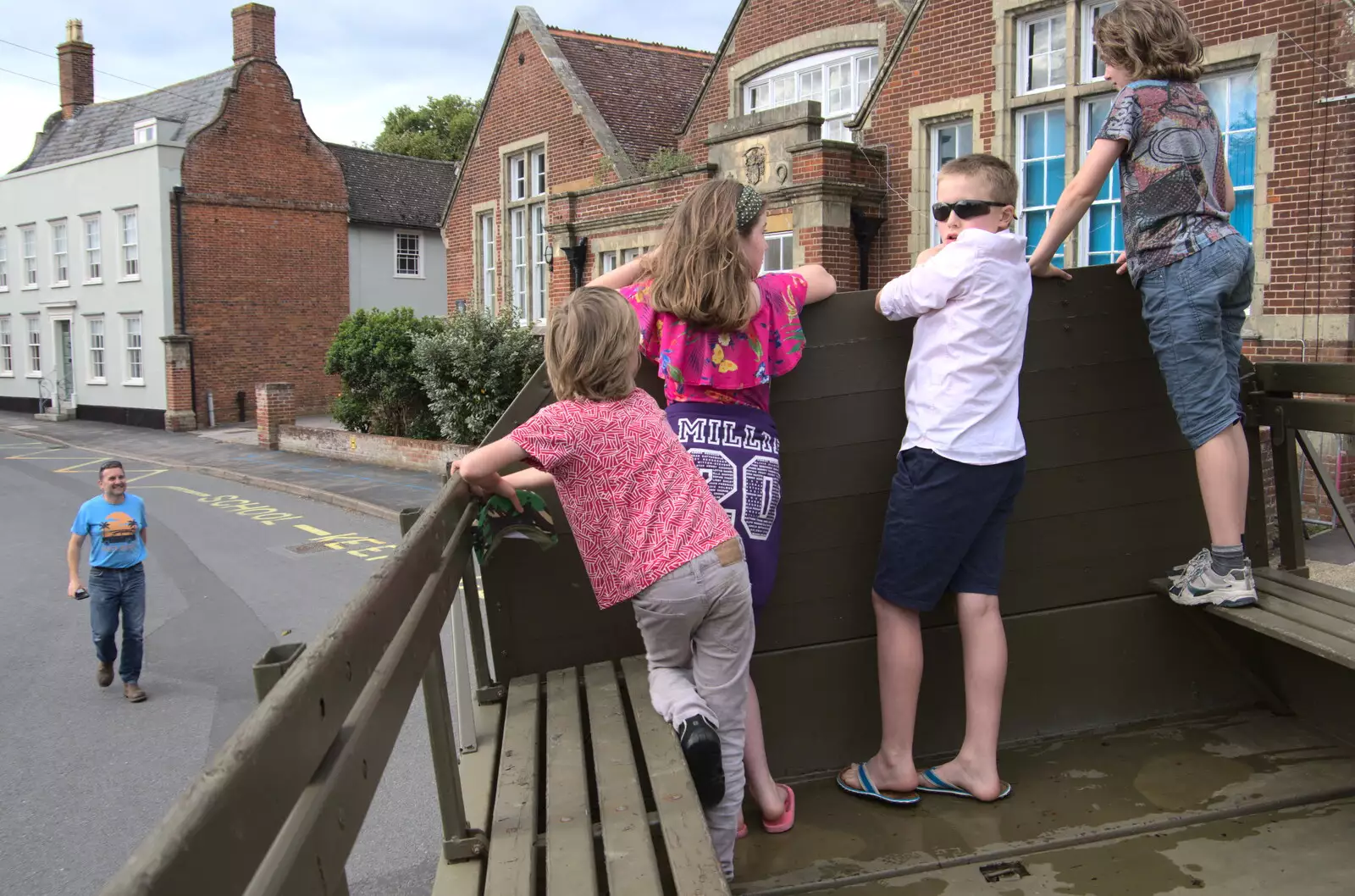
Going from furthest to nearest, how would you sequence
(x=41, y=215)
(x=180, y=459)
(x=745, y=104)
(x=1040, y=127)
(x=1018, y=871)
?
(x=41, y=215), (x=180, y=459), (x=745, y=104), (x=1040, y=127), (x=1018, y=871)

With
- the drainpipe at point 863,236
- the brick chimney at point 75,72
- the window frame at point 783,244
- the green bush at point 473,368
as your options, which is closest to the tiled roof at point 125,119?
the brick chimney at point 75,72

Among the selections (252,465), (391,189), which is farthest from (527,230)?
(391,189)

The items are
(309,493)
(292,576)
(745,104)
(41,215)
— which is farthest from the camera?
(41,215)

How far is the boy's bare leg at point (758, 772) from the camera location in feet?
9.77

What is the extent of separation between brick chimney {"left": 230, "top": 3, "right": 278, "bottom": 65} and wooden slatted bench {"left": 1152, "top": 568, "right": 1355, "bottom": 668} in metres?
31.9

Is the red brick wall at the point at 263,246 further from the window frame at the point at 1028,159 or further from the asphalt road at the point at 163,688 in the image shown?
the window frame at the point at 1028,159

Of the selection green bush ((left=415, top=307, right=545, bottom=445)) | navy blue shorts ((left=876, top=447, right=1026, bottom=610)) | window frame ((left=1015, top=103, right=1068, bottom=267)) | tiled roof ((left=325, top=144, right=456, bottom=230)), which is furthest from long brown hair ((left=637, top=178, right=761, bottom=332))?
tiled roof ((left=325, top=144, right=456, bottom=230))

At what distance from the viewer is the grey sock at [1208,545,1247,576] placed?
3.27 metres

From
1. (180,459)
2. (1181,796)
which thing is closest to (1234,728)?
(1181,796)

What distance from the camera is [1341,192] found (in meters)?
10.6

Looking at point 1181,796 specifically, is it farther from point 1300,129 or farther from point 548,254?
point 548,254

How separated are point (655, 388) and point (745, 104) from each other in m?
17.0

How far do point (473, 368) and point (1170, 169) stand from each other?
14.9 m

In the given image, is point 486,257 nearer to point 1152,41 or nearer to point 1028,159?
point 1028,159
